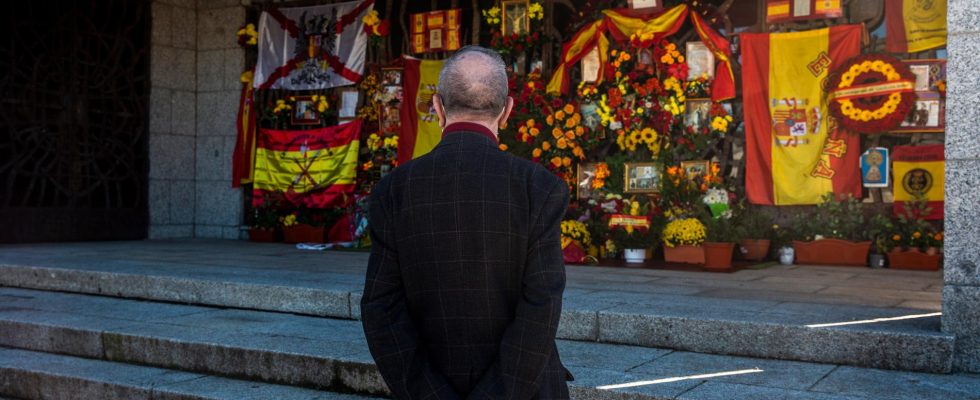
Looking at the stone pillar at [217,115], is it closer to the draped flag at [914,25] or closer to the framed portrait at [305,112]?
the framed portrait at [305,112]

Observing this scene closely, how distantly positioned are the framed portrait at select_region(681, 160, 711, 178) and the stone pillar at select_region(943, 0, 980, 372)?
16.8 ft

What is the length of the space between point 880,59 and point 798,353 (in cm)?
527

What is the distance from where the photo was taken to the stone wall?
12797mm

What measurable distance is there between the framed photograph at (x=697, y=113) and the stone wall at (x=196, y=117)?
259 inches

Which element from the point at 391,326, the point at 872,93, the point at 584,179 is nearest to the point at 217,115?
the point at 584,179

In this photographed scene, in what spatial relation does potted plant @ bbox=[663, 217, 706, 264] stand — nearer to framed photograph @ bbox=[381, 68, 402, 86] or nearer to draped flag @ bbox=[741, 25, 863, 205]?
draped flag @ bbox=[741, 25, 863, 205]

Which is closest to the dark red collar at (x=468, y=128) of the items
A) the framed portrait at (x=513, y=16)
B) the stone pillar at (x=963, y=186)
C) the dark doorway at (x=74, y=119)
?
the stone pillar at (x=963, y=186)

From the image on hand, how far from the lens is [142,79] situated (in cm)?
1250

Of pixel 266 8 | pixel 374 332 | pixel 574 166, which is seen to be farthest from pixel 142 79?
pixel 374 332

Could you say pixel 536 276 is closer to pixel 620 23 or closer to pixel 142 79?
pixel 620 23

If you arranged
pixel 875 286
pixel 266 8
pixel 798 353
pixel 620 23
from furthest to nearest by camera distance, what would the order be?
pixel 266 8 < pixel 620 23 < pixel 875 286 < pixel 798 353

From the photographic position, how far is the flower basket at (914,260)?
886 cm

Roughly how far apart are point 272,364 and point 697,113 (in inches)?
252

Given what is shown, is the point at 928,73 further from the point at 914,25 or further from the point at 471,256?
the point at 471,256
